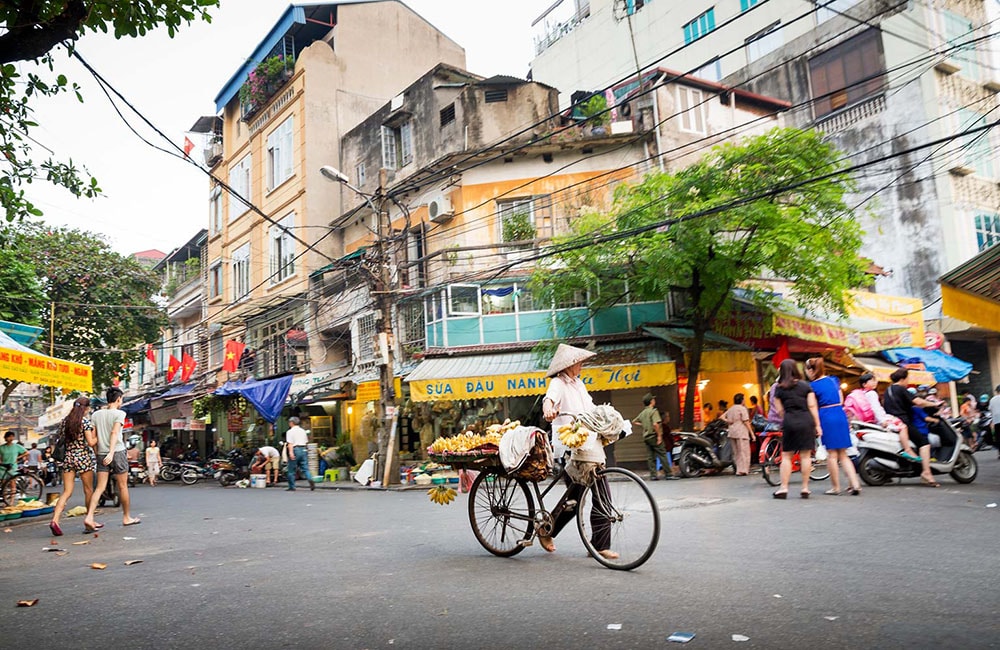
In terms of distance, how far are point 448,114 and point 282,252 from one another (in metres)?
9.37

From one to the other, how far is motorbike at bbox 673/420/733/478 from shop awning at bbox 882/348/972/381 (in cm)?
916

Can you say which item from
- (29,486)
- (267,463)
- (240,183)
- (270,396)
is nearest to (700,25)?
(240,183)

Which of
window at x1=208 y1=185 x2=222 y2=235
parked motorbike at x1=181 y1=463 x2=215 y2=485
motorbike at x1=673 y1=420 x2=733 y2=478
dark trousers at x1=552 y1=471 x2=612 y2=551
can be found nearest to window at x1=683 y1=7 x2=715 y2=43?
motorbike at x1=673 y1=420 x2=733 y2=478

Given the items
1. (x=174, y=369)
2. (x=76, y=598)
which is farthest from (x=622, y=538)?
(x=174, y=369)

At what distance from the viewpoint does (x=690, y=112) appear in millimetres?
23484

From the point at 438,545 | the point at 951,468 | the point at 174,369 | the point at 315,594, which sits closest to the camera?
the point at 315,594

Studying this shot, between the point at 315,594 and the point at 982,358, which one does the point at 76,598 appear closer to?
the point at 315,594

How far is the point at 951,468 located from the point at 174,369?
31862 mm

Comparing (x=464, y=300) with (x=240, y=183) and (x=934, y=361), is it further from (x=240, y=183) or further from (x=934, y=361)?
(x=240, y=183)

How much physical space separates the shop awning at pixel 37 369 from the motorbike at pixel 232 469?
11067mm

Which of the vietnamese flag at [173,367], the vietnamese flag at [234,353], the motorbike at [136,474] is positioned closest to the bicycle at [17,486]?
the motorbike at [136,474]

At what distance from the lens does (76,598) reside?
195 inches

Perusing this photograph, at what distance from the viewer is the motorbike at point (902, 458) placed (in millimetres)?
9773

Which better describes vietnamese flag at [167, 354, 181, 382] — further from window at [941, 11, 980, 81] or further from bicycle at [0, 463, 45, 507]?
window at [941, 11, 980, 81]
